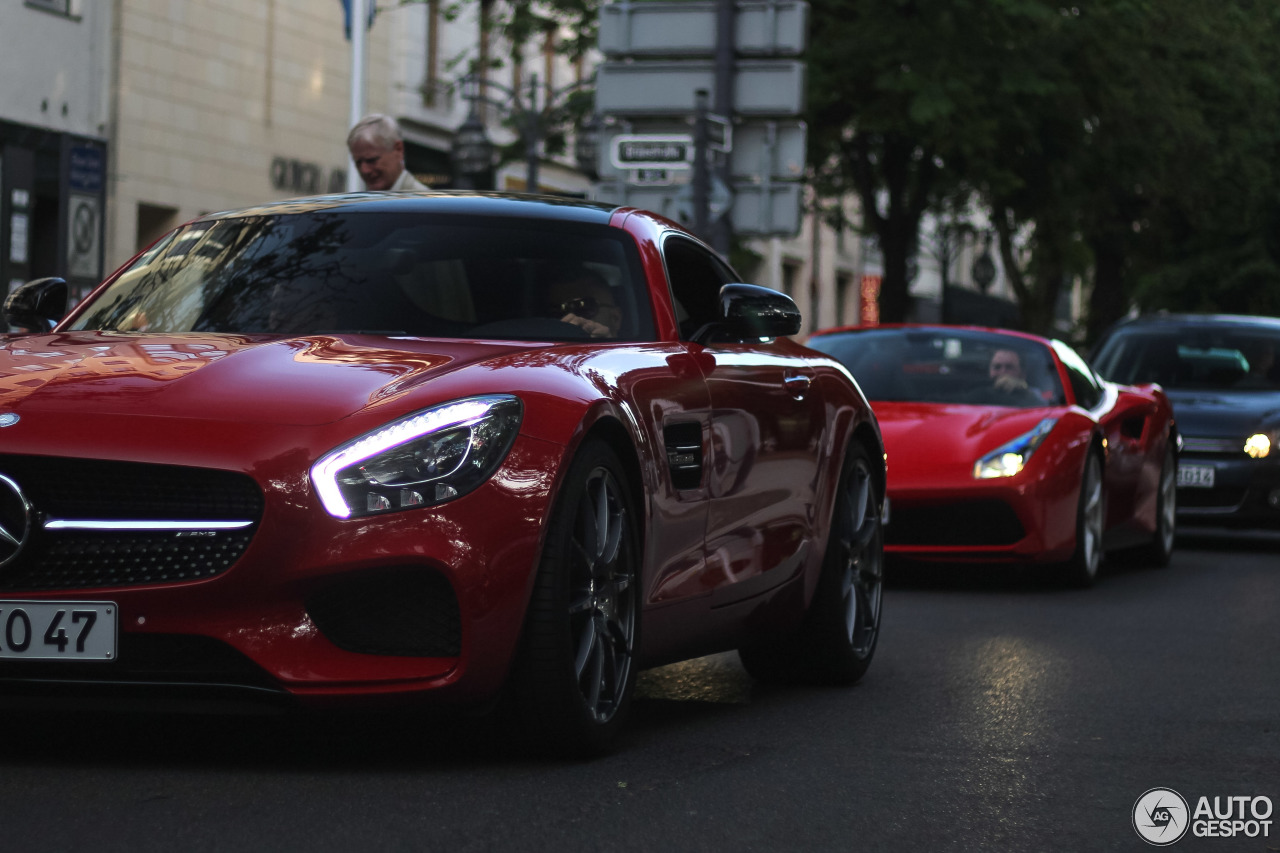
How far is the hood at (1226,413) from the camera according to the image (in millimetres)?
14922

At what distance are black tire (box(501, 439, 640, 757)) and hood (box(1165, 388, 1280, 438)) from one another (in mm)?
9942

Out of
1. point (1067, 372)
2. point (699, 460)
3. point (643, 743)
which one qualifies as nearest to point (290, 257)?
point (699, 460)

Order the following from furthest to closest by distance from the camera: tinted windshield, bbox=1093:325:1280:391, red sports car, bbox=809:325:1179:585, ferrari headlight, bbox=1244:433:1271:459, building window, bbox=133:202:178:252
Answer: building window, bbox=133:202:178:252
tinted windshield, bbox=1093:325:1280:391
ferrari headlight, bbox=1244:433:1271:459
red sports car, bbox=809:325:1179:585

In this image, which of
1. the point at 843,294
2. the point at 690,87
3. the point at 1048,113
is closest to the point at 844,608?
the point at 690,87

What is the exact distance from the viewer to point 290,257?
6.39m

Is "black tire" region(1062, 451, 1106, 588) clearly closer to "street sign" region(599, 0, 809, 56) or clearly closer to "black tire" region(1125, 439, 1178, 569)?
"black tire" region(1125, 439, 1178, 569)

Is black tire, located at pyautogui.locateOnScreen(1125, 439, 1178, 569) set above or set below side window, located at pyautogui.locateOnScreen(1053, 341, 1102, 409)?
below

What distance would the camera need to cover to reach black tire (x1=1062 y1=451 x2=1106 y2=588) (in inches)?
460

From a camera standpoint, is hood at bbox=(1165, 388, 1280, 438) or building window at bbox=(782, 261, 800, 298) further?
building window at bbox=(782, 261, 800, 298)

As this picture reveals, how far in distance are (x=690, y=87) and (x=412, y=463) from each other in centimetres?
1246

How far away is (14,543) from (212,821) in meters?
0.78

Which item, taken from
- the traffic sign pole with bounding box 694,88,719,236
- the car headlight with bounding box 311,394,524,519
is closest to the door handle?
the car headlight with bounding box 311,394,524,519

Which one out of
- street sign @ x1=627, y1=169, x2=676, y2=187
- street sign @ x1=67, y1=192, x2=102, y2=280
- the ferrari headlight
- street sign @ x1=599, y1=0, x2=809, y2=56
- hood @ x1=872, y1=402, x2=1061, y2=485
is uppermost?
street sign @ x1=599, y1=0, x2=809, y2=56

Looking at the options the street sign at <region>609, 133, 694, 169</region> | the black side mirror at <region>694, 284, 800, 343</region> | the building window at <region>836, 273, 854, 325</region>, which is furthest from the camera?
the building window at <region>836, 273, 854, 325</region>
